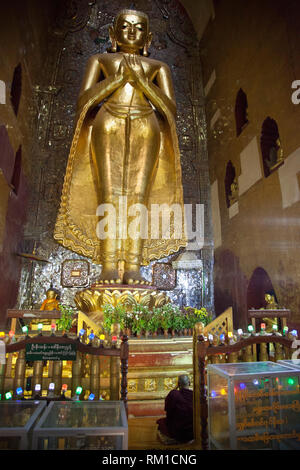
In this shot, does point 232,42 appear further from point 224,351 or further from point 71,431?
point 71,431

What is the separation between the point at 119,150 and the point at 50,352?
372cm

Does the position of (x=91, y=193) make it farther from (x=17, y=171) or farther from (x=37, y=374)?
(x=37, y=374)

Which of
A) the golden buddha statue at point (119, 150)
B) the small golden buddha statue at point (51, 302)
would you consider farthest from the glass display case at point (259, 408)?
the small golden buddha statue at point (51, 302)

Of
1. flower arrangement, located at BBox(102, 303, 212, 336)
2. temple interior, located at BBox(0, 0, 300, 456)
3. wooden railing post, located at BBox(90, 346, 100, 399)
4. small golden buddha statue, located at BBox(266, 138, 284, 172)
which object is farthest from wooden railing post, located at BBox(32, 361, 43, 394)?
small golden buddha statue, located at BBox(266, 138, 284, 172)

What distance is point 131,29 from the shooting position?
17.4ft

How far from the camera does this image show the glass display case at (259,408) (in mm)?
1543

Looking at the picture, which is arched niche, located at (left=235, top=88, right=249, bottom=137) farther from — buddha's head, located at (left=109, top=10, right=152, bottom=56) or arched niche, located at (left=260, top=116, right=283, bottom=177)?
buddha's head, located at (left=109, top=10, right=152, bottom=56)

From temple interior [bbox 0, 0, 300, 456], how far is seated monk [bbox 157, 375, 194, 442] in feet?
0.23

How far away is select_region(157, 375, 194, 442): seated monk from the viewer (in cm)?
202

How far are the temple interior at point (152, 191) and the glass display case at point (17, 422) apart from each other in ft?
1.98

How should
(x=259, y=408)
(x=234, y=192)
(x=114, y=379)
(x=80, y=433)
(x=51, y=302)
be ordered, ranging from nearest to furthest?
(x=80, y=433)
(x=259, y=408)
(x=114, y=379)
(x=51, y=302)
(x=234, y=192)

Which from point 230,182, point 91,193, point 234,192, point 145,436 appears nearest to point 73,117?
point 91,193

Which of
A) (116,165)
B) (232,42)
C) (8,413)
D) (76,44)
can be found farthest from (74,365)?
(76,44)
